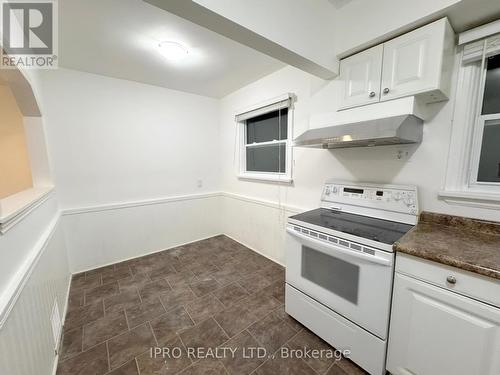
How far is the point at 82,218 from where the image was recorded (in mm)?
2492

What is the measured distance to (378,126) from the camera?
1324mm

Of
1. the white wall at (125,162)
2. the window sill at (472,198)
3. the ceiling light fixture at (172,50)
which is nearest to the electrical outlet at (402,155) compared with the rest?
the window sill at (472,198)

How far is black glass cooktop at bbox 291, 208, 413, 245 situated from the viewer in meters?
1.29

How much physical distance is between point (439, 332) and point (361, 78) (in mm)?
1655

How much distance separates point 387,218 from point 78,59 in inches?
129

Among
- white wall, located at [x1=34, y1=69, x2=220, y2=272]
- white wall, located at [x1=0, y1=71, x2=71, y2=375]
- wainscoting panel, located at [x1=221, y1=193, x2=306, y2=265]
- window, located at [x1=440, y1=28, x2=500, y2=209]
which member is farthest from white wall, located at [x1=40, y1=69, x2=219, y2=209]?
window, located at [x1=440, y1=28, x2=500, y2=209]

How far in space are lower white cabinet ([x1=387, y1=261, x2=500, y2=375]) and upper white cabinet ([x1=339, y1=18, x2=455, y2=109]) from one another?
1.08 metres

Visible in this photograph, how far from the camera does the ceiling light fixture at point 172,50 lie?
1889 millimetres

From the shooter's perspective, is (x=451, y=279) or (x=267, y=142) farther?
(x=267, y=142)

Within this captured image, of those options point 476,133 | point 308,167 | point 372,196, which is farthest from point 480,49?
point 308,167

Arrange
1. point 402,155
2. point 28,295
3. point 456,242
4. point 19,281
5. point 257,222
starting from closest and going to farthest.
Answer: point 19,281 < point 28,295 < point 456,242 < point 402,155 < point 257,222

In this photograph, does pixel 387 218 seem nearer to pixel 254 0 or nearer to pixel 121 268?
pixel 254 0

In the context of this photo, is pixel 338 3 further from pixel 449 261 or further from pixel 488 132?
pixel 449 261

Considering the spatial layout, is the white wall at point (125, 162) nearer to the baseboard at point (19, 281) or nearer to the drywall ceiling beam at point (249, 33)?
the baseboard at point (19, 281)
